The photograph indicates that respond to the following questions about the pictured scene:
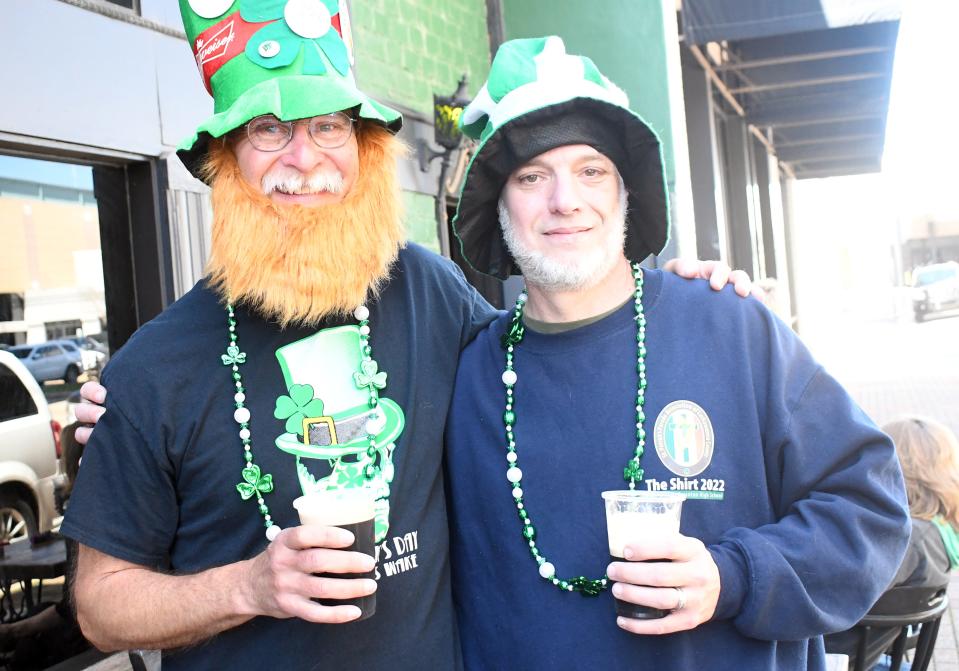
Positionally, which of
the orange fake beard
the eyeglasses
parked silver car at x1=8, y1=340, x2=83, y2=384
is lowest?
parked silver car at x1=8, y1=340, x2=83, y2=384

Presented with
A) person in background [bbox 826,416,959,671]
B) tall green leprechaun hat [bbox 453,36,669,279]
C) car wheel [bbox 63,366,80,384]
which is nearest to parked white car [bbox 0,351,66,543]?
car wheel [bbox 63,366,80,384]

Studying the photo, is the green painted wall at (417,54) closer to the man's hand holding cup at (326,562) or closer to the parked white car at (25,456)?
the parked white car at (25,456)

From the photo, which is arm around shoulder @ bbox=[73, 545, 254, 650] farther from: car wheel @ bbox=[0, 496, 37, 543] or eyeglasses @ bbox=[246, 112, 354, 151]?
car wheel @ bbox=[0, 496, 37, 543]

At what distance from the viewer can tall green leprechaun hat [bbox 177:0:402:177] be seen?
2025 millimetres

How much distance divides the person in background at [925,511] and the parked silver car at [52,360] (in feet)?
9.75

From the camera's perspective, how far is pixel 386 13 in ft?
18.8

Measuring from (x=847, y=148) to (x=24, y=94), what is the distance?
18936 millimetres

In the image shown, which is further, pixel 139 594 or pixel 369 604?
pixel 139 594

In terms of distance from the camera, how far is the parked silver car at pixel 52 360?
339cm

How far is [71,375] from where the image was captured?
11.7 feet

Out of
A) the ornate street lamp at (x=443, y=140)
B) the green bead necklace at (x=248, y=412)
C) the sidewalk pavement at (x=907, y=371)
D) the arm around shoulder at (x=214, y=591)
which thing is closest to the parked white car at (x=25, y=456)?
the arm around shoulder at (x=214, y=591)

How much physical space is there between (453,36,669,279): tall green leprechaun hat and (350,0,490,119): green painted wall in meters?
Result: 3.33

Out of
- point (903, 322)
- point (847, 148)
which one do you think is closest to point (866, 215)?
point (903, 322)

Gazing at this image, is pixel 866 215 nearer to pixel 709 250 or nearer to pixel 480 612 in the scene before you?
pixel 709 250
